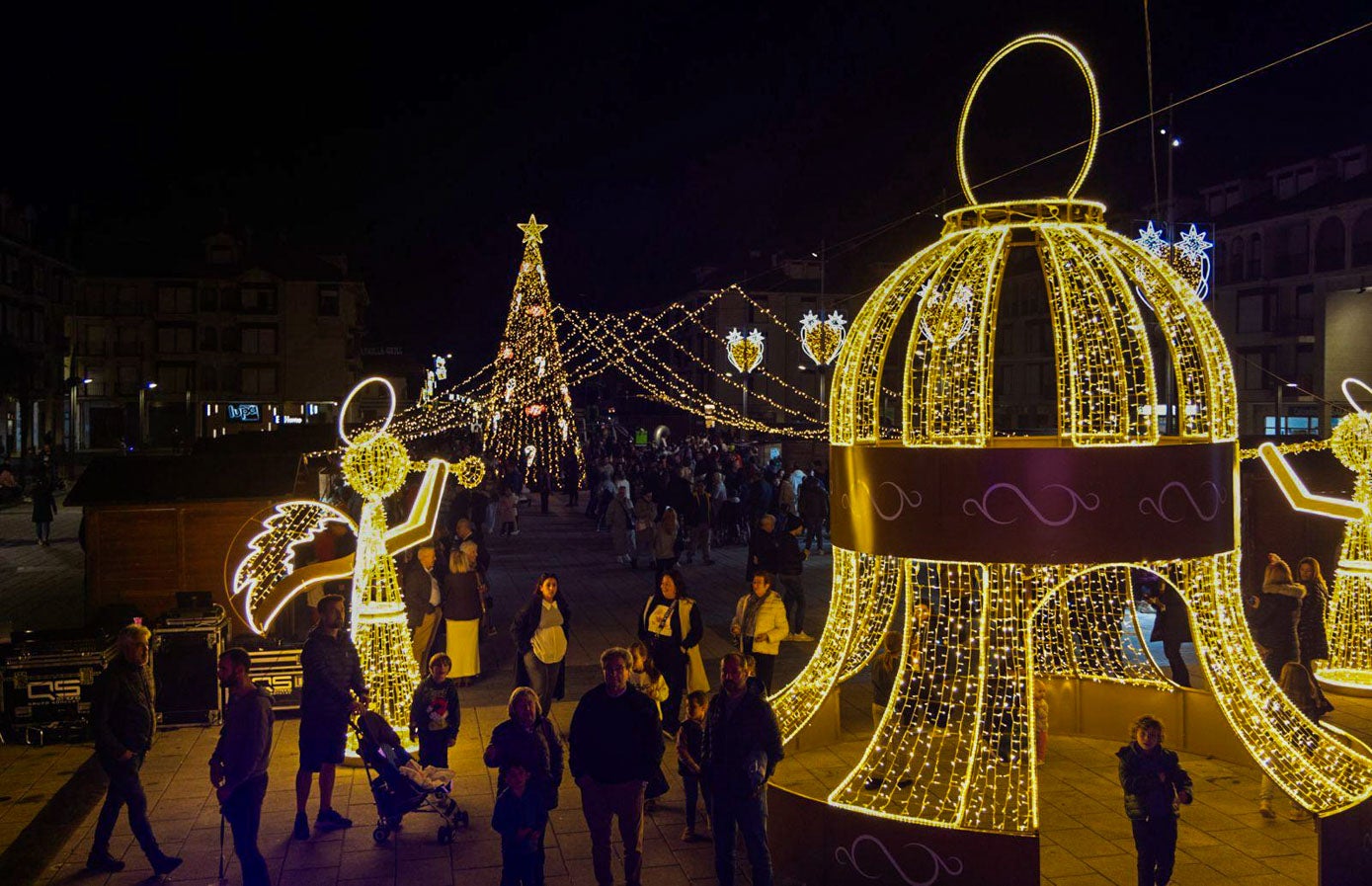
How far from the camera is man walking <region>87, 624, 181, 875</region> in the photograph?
21.9 feet

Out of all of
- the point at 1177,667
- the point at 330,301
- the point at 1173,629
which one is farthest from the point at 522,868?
the point at 330,301

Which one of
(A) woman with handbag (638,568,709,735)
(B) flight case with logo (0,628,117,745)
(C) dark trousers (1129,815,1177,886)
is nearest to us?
(C) dark trousers (1129,815,1177,886)

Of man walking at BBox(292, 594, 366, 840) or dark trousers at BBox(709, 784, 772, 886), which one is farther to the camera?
man walking at BBox(292, 594, 366, 840)

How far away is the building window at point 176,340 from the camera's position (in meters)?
58.2

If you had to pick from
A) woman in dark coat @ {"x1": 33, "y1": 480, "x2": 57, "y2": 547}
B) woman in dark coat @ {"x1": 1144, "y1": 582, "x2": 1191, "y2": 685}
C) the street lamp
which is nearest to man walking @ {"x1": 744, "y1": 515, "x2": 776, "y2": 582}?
woman in dark coat @ {"x1": 1144, "y1": 582, "x2": 1191, "y2": 685}

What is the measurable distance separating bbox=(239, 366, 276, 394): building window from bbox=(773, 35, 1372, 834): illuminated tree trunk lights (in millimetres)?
54991

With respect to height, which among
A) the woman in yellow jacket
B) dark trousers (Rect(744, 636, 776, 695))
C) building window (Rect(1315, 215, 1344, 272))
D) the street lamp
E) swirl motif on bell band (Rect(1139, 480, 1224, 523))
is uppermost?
building window (Rect(1315, 215, 1344, 272))

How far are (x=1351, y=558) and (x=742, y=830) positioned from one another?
7.69 metres

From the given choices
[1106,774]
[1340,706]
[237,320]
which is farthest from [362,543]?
[237,320]

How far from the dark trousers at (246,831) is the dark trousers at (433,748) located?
5.10 feet

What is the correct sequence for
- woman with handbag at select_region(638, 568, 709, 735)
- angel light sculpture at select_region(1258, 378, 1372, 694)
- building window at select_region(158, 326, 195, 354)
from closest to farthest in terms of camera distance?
woman with handbag at select_region(638, 568, 709, 735) < angel light sculpture at select_region(1258, 378, 1372, 694) < building window at select_region(158, 326, 195, 354)

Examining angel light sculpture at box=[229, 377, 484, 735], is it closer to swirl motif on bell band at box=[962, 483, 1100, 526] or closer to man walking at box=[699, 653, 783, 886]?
man walking at box=[699, 653, 783, 886]

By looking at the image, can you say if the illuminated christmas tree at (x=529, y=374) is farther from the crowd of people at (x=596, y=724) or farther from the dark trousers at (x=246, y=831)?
the dark trousers at (x=246, y=831)

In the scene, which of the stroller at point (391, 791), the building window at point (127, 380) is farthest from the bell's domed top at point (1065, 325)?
the building window at point (127, 380)
